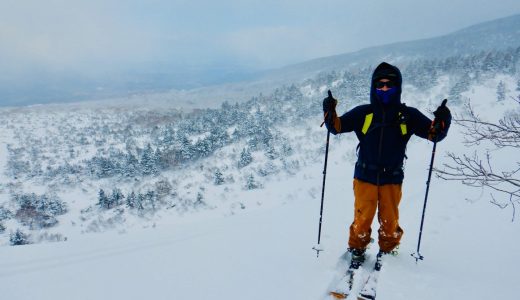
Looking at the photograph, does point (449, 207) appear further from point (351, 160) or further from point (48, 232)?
point (48, 232)

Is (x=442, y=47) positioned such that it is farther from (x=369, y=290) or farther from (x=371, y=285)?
(x=369, y=290)

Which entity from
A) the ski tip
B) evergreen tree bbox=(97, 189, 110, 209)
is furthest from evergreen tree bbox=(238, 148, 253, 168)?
the ski tip

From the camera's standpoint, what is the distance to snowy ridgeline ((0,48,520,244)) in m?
18.5

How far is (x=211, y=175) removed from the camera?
23.5 metres

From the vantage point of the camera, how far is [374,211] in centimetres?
370

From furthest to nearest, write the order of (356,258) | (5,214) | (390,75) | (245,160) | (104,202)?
(245,160)
(104,202)
(5,214)
(356,258)
(390,75)

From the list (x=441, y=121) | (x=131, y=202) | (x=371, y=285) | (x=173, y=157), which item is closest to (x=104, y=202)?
(x=131, y=202)

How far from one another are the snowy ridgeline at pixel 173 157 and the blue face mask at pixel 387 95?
40.9 ft

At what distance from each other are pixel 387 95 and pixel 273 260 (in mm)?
2722

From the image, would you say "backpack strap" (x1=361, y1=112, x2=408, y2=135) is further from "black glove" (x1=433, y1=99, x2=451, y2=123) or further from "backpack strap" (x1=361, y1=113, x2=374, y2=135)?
"black glove" (x1=433, y1=99, x2=451, y2=123)

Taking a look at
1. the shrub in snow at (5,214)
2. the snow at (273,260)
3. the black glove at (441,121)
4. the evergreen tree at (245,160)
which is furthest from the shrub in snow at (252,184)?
the black glove at (441,121)

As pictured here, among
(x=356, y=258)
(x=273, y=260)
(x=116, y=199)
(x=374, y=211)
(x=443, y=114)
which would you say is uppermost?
(x=443, y=114)

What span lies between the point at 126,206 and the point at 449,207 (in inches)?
704

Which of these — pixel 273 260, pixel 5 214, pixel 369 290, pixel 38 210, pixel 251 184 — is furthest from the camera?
pixel 38 210
